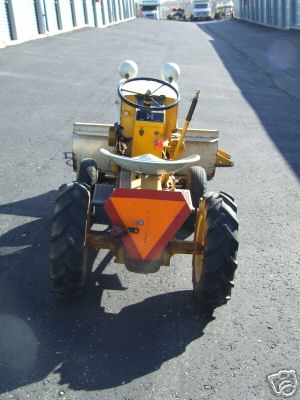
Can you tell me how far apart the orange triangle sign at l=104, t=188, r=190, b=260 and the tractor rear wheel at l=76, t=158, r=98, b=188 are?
1.63 metres

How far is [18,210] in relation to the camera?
A: 5.83 metres

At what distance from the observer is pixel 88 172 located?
5.39 m

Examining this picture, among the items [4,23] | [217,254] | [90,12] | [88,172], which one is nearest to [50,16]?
[4,23]

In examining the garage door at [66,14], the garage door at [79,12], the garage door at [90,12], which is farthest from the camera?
the garage door at [90,12]

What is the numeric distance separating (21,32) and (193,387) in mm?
22576

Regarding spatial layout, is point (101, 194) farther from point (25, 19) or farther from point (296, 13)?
point (296, 13)

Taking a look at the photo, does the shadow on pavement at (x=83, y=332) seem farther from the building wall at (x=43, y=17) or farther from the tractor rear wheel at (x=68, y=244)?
the building wall at (x=43, y=17)

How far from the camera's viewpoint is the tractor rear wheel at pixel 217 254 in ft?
12.4

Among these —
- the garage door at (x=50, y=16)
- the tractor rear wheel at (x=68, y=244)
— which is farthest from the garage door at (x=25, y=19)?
the tractor rear wheel at (x=68, y=244)

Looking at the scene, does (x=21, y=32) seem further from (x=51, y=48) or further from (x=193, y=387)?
(x=193, y=387)

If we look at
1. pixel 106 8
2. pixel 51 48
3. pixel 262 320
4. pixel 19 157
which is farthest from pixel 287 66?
pixel 106 8

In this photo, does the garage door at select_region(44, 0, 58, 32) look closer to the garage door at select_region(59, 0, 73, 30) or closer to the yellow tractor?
the garage door at select_region(59, 0, 73, 30)

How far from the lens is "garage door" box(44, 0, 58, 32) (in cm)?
2745

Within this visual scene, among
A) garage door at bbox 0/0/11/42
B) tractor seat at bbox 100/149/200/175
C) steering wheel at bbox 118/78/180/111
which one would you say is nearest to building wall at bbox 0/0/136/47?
garage door at bbox 0/0/11/42
